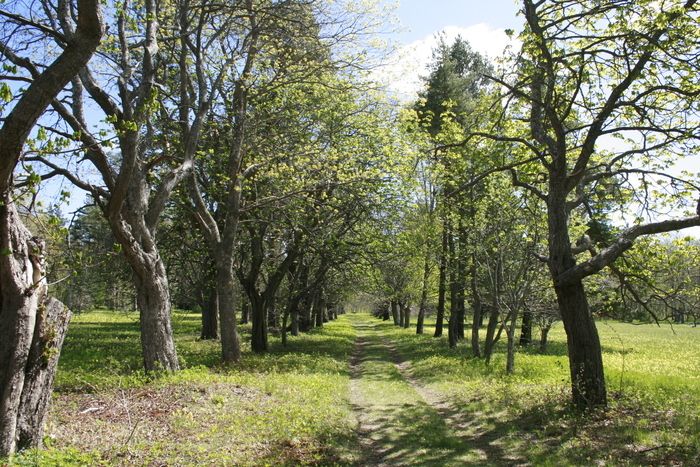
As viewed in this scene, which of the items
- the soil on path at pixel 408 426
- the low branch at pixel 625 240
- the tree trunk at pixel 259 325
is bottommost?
the soil on path at pixel 408 426

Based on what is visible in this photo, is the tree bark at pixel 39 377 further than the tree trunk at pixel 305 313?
No

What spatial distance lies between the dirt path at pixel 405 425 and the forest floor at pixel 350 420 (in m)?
0.03

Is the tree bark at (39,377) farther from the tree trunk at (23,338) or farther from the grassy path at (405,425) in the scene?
the grassy path at (405,425)

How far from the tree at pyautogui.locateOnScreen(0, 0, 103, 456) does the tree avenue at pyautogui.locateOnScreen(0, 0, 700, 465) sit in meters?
0.02

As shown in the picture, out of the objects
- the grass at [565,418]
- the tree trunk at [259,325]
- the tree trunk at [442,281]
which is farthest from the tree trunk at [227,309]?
the tree trunk at [442,281]

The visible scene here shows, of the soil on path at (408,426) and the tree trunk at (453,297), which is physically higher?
the tree trunk at (453,297)

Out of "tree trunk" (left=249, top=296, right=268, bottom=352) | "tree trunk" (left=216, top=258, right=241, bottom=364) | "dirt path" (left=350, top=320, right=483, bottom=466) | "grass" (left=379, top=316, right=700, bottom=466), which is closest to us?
"grass" (left=379, top=316, right=700, bottom=466)

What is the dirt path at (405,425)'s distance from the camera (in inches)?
345

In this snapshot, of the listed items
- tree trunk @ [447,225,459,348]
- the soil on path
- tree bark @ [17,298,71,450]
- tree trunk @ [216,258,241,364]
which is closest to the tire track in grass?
the soil on path

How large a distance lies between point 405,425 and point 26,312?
290 inches

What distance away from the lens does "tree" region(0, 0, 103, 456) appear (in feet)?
17.8

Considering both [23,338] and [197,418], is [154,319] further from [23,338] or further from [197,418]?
[23,338]

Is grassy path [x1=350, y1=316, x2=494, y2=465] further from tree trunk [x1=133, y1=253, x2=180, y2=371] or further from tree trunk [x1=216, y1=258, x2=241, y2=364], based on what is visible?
tree trunk [x1=133, y1=253, x2=180, y2=371]

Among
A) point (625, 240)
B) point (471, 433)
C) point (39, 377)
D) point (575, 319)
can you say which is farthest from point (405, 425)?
point (39, 377)
